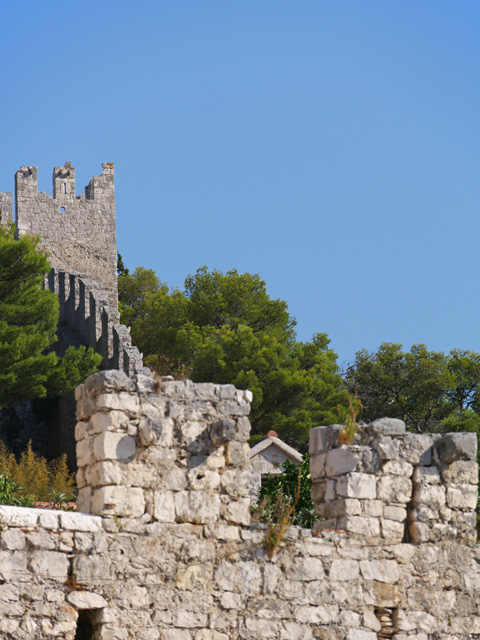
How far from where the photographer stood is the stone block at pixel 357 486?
9492 millimetres

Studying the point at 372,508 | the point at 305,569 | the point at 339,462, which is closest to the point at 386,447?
the point at 339,462

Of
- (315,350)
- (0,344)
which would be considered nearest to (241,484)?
(0,344)

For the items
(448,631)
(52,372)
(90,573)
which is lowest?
(448,631)

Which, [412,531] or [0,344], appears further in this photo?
[0,344]

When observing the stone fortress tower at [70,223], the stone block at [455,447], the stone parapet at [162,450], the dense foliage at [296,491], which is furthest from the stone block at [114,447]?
the stone fortress tower at [70,223]

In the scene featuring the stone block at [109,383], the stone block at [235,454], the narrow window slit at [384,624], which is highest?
the stone block at [109,383]

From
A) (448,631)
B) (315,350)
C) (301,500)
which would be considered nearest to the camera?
(448,631)

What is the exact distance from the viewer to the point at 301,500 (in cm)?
1449

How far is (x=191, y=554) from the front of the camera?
8883 mm

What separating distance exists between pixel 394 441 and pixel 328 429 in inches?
24.6

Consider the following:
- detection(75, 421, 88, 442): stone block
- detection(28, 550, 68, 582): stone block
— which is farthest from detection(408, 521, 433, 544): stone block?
detection(28, 550, 68, 582): stone block

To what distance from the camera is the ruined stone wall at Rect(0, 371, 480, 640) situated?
8398 mm

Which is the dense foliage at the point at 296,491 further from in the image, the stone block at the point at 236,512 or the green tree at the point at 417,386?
the green tree at the point at 417,386

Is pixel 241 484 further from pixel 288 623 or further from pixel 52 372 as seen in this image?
pixel 52 372
